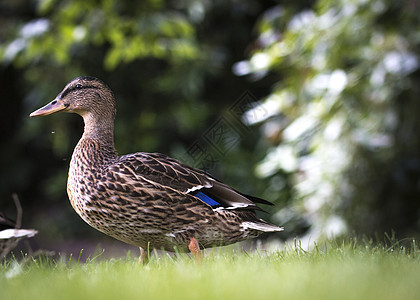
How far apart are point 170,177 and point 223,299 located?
106 cm

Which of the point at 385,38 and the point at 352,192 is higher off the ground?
the point at 385,38

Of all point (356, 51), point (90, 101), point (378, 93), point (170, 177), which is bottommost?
point (170, 177)

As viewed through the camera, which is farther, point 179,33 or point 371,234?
point 179,33

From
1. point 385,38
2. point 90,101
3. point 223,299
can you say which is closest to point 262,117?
point 385,38

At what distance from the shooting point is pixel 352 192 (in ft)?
18.4

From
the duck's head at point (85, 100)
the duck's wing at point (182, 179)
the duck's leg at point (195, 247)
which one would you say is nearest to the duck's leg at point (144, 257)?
the duck's leg at point (195, 247)

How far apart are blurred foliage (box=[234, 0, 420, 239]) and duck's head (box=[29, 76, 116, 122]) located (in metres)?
2.55

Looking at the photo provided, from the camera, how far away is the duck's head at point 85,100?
322 cm

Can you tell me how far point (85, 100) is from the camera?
10.6 ft

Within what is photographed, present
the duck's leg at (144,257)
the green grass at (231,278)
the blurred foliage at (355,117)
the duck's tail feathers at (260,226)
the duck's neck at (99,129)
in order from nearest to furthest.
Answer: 1. the green grass at (231,278)
2. the duck's tail feathers at (260,226)
3. the duck's leg at (144,257)
4. the duck's neck at (99,129)
5. the blurred foliage at (355,117)

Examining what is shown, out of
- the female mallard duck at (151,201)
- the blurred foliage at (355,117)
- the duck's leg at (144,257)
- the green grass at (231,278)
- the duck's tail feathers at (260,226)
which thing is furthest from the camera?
the blurred foliage at (355,117)

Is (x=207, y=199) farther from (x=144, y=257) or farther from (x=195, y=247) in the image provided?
(x=144, y=257)

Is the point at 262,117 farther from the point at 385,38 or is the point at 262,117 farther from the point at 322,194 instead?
the point at 385,38

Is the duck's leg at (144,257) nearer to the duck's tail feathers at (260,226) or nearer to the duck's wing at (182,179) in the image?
the duck's wing at (182,179)
